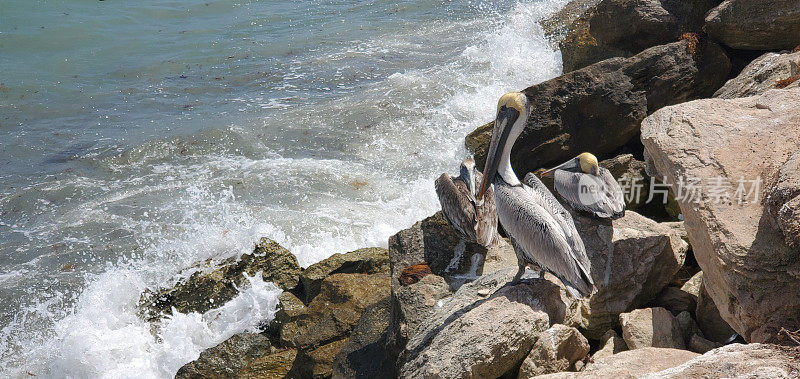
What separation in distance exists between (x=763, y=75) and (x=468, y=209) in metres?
3.68

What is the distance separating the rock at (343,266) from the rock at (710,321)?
3.46 m

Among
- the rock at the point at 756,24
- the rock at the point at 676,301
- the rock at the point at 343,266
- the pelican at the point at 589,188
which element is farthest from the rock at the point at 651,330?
the rock at the point at 756,24

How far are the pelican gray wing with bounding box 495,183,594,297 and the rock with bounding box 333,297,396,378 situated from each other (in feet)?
4.85

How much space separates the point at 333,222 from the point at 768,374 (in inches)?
262

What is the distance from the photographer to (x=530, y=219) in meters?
5.23

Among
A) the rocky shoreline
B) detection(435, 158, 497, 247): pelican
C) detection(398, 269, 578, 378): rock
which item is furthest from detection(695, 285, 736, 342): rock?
detection(435, 158, 497, 247): pelican

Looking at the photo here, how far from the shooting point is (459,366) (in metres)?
4.42

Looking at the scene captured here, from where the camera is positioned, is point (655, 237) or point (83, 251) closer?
point (655, 237)

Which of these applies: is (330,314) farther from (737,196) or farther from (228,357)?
(737,196)

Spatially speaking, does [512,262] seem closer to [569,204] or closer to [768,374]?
[569,204]

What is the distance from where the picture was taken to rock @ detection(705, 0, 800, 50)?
321 inches

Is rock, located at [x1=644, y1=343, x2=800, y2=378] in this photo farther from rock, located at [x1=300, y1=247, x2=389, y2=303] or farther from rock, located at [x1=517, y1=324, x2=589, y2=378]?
rock, located at [x1=300, y1=247, x2=389, y2=303]

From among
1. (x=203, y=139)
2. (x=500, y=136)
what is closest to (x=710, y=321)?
(x=500, y=136)

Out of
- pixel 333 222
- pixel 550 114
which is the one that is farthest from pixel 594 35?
pixel 333 222
